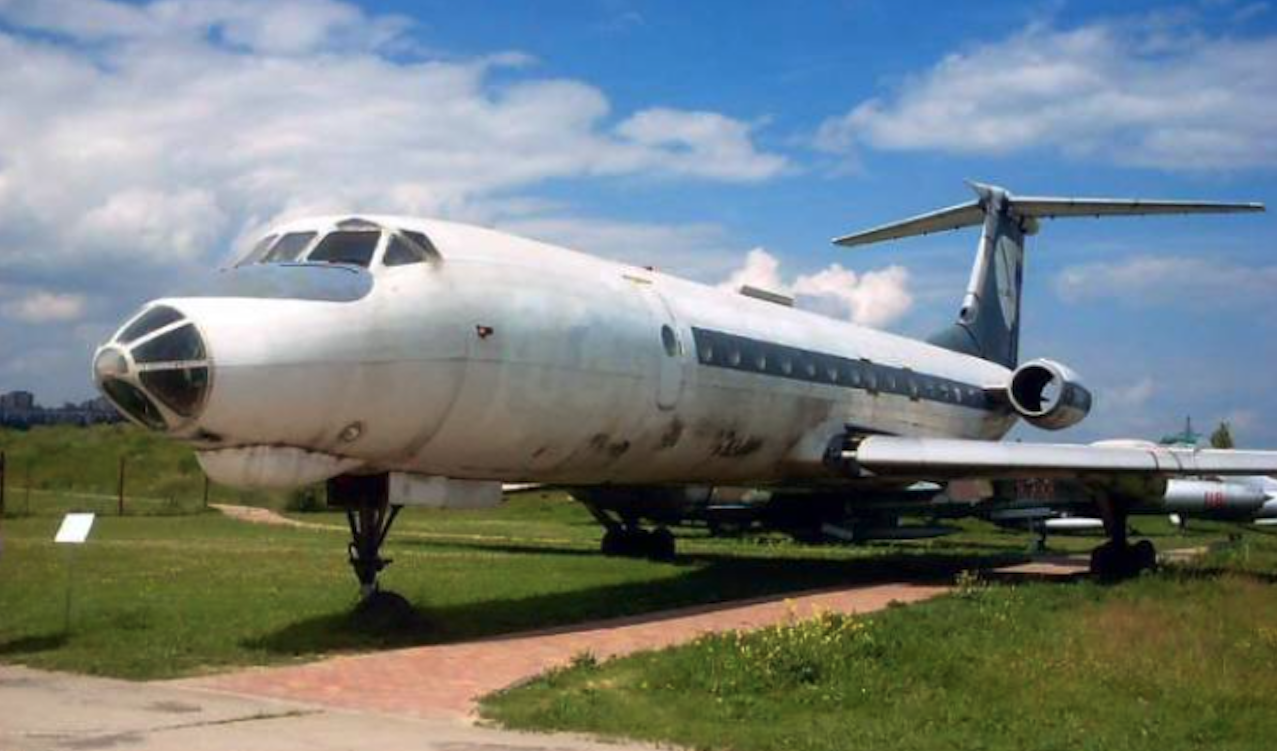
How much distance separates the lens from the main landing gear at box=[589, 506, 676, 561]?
23.3 metres

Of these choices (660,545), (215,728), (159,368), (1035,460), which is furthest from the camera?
(660,545)

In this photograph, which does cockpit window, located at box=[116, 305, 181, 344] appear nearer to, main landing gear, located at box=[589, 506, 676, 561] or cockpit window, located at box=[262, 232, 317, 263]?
cockpit window, located at box=[262, 232, 317, 263]

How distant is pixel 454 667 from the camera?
35.4 feet

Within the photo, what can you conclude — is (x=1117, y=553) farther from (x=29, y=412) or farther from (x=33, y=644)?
(x=29, y=412)

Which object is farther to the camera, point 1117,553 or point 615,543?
point 615,543

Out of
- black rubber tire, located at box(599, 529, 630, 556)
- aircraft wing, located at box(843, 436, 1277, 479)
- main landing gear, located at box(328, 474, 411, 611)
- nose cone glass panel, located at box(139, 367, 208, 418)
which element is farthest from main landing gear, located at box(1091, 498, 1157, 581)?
nose cone glass panel, located at box(139, 367, 208, 418)

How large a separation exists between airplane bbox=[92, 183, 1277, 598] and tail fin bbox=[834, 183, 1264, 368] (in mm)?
5813

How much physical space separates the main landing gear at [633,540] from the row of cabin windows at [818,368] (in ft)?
15.8

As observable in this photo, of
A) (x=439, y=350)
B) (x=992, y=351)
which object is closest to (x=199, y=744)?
(x=439, y=350)

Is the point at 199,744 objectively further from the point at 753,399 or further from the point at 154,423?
the point at 753,399

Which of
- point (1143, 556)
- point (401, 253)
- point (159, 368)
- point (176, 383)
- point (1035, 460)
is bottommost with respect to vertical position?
point (1143, 556)

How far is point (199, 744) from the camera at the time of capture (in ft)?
24.7

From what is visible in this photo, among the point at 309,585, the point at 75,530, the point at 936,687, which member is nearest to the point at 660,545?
the point at 309,585

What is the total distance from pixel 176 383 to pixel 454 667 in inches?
123
